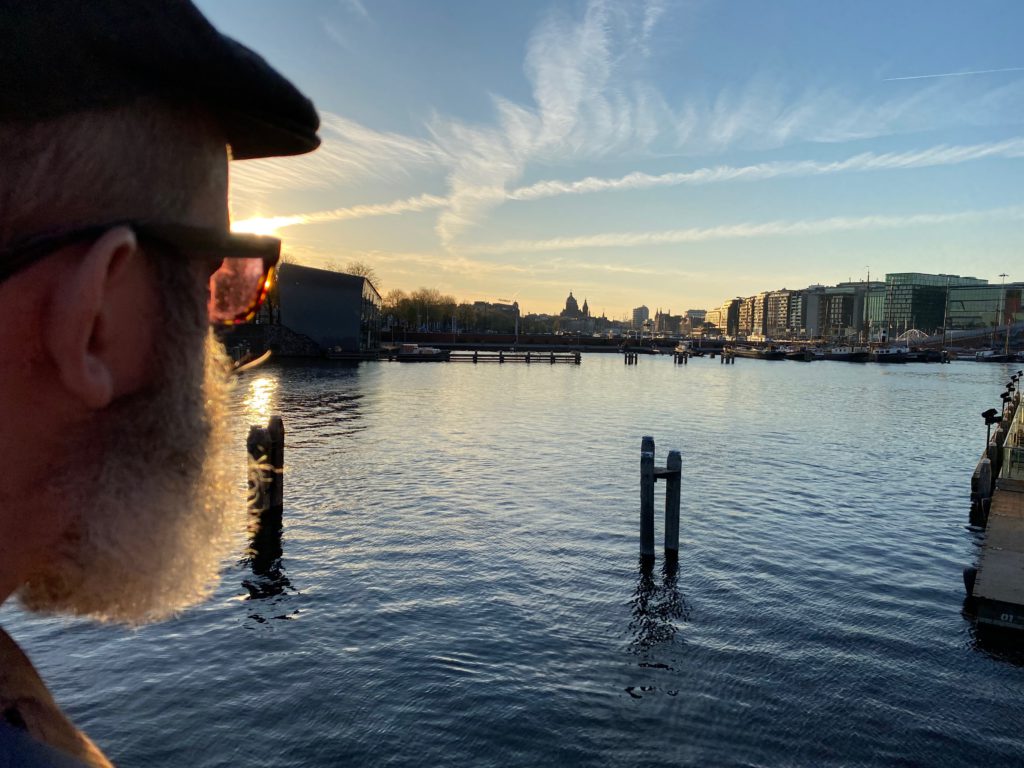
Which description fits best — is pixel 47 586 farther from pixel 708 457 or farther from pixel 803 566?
pixel 708 457

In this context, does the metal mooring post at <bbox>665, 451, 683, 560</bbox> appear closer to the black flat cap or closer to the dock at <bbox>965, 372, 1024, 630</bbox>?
the dock at <bbox>965, 372, 1024, 630</bbox>

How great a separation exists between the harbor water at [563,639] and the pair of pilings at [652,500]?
0.46m

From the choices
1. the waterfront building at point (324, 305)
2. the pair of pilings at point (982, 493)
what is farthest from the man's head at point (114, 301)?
the waterfront building at point (324, 305)

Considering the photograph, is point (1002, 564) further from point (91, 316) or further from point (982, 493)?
point (91, 316)

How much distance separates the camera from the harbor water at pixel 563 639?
8945 mm

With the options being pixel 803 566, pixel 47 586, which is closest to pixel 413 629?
pixel 803 566

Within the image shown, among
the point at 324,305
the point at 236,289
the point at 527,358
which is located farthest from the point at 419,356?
the point at 236,289

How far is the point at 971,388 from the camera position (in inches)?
2849

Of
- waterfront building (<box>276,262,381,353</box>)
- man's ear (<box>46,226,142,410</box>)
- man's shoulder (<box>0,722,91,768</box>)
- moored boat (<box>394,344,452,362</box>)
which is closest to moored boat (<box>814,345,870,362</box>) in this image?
moored boat (<box>394,344,452,362</box>)

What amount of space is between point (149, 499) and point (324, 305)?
89752mm

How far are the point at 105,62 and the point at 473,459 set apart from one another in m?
25.6

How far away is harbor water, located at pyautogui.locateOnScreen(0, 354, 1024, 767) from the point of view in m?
8.95

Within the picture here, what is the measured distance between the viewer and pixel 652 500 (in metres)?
15.1

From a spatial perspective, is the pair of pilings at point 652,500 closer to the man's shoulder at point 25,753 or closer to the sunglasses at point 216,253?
the sunglasses at point 216,253
